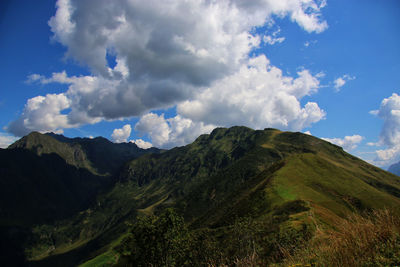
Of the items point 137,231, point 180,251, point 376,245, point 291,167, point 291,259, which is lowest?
point 180,251

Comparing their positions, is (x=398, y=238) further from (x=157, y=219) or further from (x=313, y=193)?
(x=313, y=193)

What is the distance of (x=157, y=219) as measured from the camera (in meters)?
45.6

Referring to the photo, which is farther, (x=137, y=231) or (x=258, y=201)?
(x=258, y=201)

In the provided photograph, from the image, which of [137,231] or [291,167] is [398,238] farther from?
[291,167]

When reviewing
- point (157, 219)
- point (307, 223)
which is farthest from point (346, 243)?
point (307, 223)

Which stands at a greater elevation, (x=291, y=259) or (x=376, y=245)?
(x=376, y=245)

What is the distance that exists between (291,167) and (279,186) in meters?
44.6

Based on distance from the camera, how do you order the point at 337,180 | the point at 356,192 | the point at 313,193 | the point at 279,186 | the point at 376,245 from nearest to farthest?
the point at 376,245 < the point at 313,193 < the point at 279,186 < the point at 356,192 < the point at 337,180

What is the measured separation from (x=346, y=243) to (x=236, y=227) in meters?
63.6

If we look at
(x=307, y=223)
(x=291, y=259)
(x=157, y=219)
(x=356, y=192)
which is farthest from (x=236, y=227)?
(x=356, y=192)

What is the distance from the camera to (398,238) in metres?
7.57

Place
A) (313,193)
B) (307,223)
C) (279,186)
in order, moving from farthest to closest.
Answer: (279,186), (313,193), (307,223)

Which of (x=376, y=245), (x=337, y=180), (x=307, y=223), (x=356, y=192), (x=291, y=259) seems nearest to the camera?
(x=376, y=245)

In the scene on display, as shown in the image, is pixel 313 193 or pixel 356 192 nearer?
pixel 313 193
